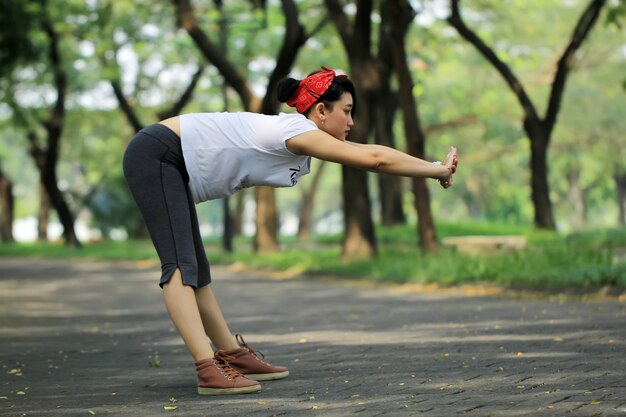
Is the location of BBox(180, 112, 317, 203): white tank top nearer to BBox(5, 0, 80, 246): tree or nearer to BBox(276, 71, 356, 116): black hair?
BBox(276, 71, 356, 116): black hair

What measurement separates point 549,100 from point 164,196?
65.2 ft

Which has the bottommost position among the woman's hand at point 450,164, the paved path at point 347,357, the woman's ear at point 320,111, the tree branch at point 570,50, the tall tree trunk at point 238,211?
the paved path at point 347,357

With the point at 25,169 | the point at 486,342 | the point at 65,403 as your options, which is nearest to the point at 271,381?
the point at 65,403

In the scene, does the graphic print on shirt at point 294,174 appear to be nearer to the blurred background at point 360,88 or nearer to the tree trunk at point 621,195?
the blurred background at point 360,88

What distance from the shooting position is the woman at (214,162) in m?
5.66

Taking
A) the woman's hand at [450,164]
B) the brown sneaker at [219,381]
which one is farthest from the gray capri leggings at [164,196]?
the woman's hand at [450,164]

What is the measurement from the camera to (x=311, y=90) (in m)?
5.90

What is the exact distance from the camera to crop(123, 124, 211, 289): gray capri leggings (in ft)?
19.2

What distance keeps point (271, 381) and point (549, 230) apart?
19388 mm

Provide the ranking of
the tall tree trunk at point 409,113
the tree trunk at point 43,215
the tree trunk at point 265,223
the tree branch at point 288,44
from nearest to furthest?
the tall tree trunk at point 409,113 → the tree branch at point 288,44 → the tree trunk at point 265,223 → the tree trunk at point 43,215

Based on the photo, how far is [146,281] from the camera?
63.2 feet

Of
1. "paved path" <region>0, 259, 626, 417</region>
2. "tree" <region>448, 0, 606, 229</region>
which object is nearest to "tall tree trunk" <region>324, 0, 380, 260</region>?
"tree" <region>448, 0, 606, 229</region>

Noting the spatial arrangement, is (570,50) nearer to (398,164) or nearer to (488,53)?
→ (488,53)

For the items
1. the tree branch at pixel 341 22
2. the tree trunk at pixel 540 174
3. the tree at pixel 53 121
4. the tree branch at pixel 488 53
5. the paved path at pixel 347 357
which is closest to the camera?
the paved path at pixel 347 357
